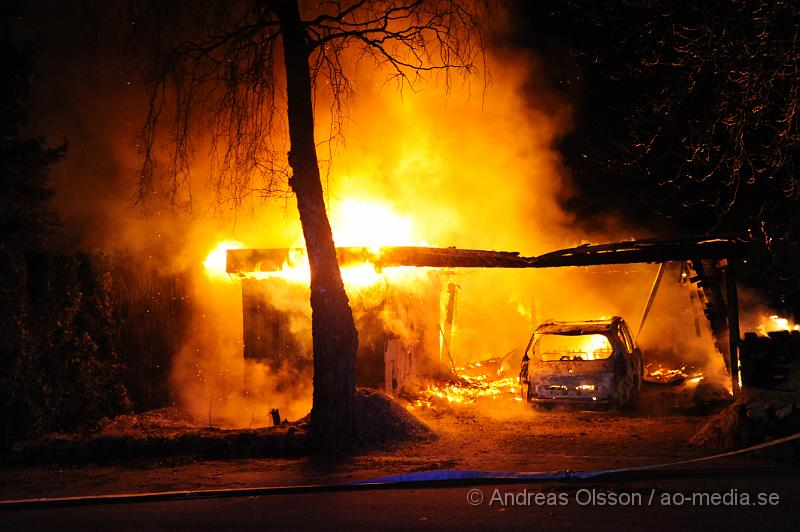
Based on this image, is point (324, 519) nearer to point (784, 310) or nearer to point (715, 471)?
point (715, 471)

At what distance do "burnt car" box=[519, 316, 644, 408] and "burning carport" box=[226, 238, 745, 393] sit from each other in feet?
4.35

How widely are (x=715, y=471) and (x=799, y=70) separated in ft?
16.7

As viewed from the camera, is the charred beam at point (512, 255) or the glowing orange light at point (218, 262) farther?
the glowing orange light at point (218, 262)

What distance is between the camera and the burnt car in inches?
471

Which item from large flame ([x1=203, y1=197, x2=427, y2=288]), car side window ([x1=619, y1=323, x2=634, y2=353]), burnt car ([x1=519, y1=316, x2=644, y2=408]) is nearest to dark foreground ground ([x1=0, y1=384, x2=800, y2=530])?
burnt car ([x1=519, y1=316, x2=644, y2=408])

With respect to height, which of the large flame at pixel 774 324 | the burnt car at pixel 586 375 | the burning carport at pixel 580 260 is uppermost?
the burning carport at pixel 580 260

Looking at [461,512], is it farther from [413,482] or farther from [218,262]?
[218,262]

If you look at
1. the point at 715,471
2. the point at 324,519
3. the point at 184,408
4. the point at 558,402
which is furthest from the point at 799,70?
the point at 184,408

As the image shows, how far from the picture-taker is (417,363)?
54.8 ft

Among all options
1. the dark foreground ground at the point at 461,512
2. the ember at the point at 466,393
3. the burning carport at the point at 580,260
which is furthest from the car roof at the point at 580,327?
the dark foreground ground at the point at 461,512

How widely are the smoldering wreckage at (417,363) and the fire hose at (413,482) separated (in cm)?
179

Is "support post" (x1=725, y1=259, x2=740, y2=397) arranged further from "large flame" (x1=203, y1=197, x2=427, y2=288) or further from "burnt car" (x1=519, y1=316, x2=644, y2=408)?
"large flame" (x1=203, y1=197, x2=427, y2=288)

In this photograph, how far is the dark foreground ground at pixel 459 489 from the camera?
5.75 m

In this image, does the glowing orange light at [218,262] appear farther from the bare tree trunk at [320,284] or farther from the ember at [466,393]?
the bare tree trunk at [320,284]
